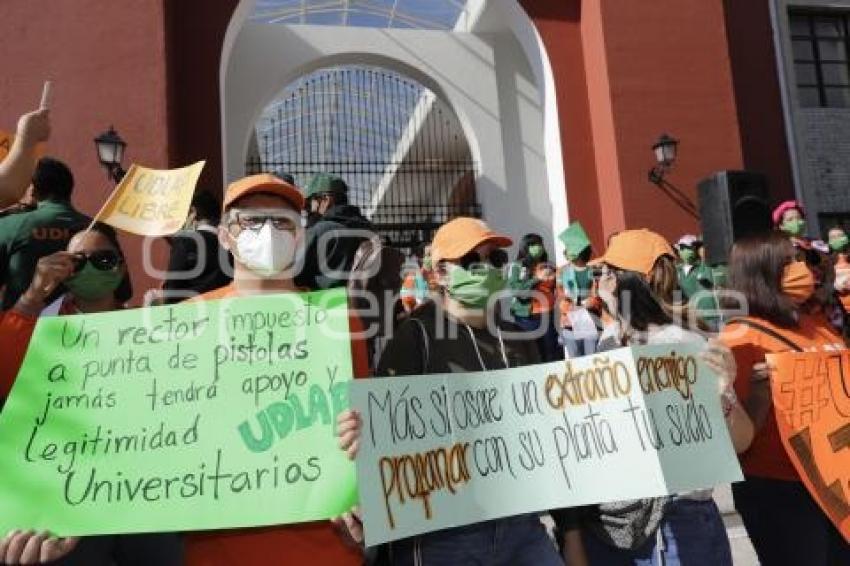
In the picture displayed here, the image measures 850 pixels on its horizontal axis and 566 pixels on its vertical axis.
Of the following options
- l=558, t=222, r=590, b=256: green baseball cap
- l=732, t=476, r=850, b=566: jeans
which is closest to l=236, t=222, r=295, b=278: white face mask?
l=732, t=476, r=850, b=566: jeans

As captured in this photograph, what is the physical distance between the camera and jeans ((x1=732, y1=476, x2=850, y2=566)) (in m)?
2.73

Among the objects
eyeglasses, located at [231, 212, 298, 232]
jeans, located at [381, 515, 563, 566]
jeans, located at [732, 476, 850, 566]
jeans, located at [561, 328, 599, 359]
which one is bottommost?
jeans, located at [732, 476, 850, 566]

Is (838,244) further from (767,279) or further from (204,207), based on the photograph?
(204,207)

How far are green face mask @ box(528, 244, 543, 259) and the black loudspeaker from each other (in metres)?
1.82

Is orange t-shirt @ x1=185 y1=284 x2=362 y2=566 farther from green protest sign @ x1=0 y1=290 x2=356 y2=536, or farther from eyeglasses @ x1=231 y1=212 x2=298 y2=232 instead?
eyeglasses @ x1=231 y1=212 x2=298 y2=232

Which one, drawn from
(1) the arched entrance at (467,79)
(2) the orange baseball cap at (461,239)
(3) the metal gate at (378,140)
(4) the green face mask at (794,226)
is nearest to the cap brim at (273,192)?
(2) the orange baseball cap at (461,239)

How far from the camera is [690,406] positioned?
2.65 m

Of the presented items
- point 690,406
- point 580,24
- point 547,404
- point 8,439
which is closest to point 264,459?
point 8,439

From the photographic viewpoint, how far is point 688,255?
8969 mm

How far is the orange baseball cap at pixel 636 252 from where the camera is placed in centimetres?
302

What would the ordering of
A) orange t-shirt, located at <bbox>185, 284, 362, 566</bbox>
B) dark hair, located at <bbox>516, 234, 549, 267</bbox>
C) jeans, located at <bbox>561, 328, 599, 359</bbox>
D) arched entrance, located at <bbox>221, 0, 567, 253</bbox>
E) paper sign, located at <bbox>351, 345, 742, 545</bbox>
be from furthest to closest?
arched entrance, located at <bbox>221, 0, 567, 253</bbox>, dark hair, located at <bbox>516, 234, 549, 267</bbox>, jeans, located at <bbox>561, 328, 599, 359</bbox>, paper sign, located at <bbox>351, 345, 742, 545</bbox>, orange t-shirt, located at <bbox>185, 284, 362, 566</bbox>

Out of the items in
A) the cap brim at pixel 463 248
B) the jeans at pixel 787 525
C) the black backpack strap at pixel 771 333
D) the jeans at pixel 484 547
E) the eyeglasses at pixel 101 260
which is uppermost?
the eyeglasses at pixel 101 260

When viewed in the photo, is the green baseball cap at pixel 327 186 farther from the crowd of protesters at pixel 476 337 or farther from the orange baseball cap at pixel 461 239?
the orange baseball cap at pixel 461 239

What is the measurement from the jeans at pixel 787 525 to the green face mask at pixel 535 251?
5936 millimetres
